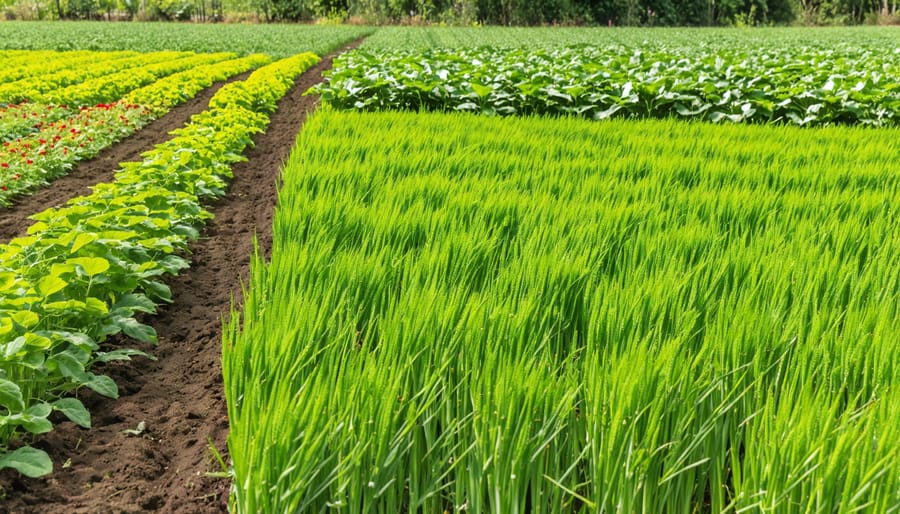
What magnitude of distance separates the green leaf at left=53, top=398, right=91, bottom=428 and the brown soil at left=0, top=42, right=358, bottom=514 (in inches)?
3.9

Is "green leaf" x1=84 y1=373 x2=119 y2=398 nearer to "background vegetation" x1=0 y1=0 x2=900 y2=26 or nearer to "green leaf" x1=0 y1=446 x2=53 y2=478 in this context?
"green leaf" x1=0 y1=446 x2=53 y2=478

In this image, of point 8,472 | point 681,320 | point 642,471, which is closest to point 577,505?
point 642,471

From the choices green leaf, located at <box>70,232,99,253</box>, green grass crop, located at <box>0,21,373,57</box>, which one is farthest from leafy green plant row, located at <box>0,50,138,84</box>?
green leaf, located at <box>70,232,99,253</box>

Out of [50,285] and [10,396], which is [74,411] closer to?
[10,396]

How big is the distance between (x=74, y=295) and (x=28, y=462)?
1074mm

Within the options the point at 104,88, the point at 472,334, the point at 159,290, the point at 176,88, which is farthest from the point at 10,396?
the point at 104,88

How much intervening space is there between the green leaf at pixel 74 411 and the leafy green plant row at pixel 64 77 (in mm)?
10350

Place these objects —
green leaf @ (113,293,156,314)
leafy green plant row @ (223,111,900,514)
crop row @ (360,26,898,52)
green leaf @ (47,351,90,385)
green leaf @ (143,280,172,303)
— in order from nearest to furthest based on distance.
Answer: leafy green plant row @ (223,111,900,514)
green leaf @ (47,351,90,385)
green leaf @ (113,293,156,314)
green leaf @ (143,280,172,303)
crop row @ (360,26,898,52)

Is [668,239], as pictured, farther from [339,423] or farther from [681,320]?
[339,423]

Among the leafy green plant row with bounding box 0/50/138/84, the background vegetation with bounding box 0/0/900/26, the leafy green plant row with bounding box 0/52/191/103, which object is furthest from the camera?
the background vegetation with bounding box 0/0/900/26

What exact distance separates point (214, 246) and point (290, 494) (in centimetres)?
338

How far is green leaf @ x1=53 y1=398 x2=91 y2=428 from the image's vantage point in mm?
2146

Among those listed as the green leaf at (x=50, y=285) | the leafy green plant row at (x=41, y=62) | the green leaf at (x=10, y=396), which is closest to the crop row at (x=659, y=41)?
the leafy green plant row at (x=41, y=62)

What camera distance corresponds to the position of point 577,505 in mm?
1731
